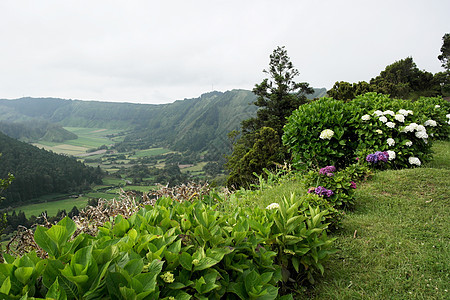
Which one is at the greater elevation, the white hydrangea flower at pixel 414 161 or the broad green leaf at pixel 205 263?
the broad green leaf at pixel 205 263

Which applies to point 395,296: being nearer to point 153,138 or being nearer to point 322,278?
point 322,278

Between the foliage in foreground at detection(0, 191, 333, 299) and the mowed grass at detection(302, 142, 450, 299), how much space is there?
1.31ft

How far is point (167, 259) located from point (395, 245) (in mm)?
2602

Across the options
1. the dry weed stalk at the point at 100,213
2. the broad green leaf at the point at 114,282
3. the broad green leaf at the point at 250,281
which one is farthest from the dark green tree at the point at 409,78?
the broad green leaf at the point at 114,282

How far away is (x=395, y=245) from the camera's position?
2.63m

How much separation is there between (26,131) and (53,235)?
17219 cm

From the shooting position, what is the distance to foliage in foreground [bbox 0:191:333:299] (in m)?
1.05

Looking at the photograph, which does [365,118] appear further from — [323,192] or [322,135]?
[323,192]

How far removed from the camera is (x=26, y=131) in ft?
436

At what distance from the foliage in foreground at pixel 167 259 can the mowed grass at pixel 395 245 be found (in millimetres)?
399

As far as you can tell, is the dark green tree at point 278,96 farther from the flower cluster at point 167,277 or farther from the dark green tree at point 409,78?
the flower cluster at point 167,277

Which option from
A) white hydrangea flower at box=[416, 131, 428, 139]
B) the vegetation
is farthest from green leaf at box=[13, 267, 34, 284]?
the vegetation

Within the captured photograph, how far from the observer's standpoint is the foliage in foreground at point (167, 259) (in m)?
1.05

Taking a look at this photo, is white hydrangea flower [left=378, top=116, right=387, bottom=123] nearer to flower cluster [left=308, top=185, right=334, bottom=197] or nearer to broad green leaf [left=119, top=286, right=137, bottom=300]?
flower cluster [left=308, top=185, right=334, bottom=197]
